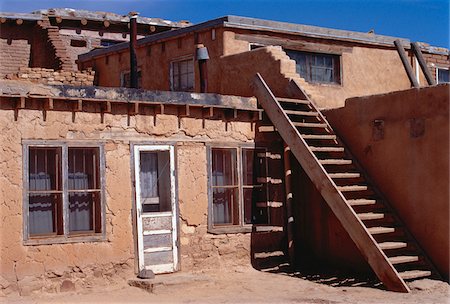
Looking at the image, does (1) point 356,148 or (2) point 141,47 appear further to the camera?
(2) point 141,47

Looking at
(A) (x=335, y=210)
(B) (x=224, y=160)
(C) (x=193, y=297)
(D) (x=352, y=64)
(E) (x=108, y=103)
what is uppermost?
(D) (x=352, y=64)

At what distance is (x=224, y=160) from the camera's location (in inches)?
500

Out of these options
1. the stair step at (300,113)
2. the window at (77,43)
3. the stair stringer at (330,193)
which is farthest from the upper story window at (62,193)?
the window at (77,43)

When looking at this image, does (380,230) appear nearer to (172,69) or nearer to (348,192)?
(348,192)

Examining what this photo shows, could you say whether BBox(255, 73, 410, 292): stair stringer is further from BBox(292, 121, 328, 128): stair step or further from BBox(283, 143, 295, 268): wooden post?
BBox(283, 143, 295, 268): wooden post

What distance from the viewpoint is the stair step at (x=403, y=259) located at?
420 inches

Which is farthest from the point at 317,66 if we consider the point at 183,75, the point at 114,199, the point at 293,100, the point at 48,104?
the point at 48,104

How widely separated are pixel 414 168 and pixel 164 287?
173 inches

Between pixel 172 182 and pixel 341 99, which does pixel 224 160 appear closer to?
pixel 172 182

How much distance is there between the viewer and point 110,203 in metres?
11.1

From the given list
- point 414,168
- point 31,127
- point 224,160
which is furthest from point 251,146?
point 31,127

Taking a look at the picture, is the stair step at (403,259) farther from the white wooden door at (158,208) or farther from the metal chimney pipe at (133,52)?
the metal chimney pipe at (133,52)

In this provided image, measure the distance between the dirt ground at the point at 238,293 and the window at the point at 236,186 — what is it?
4.45 feet

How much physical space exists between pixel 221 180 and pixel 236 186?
0.95 ft
